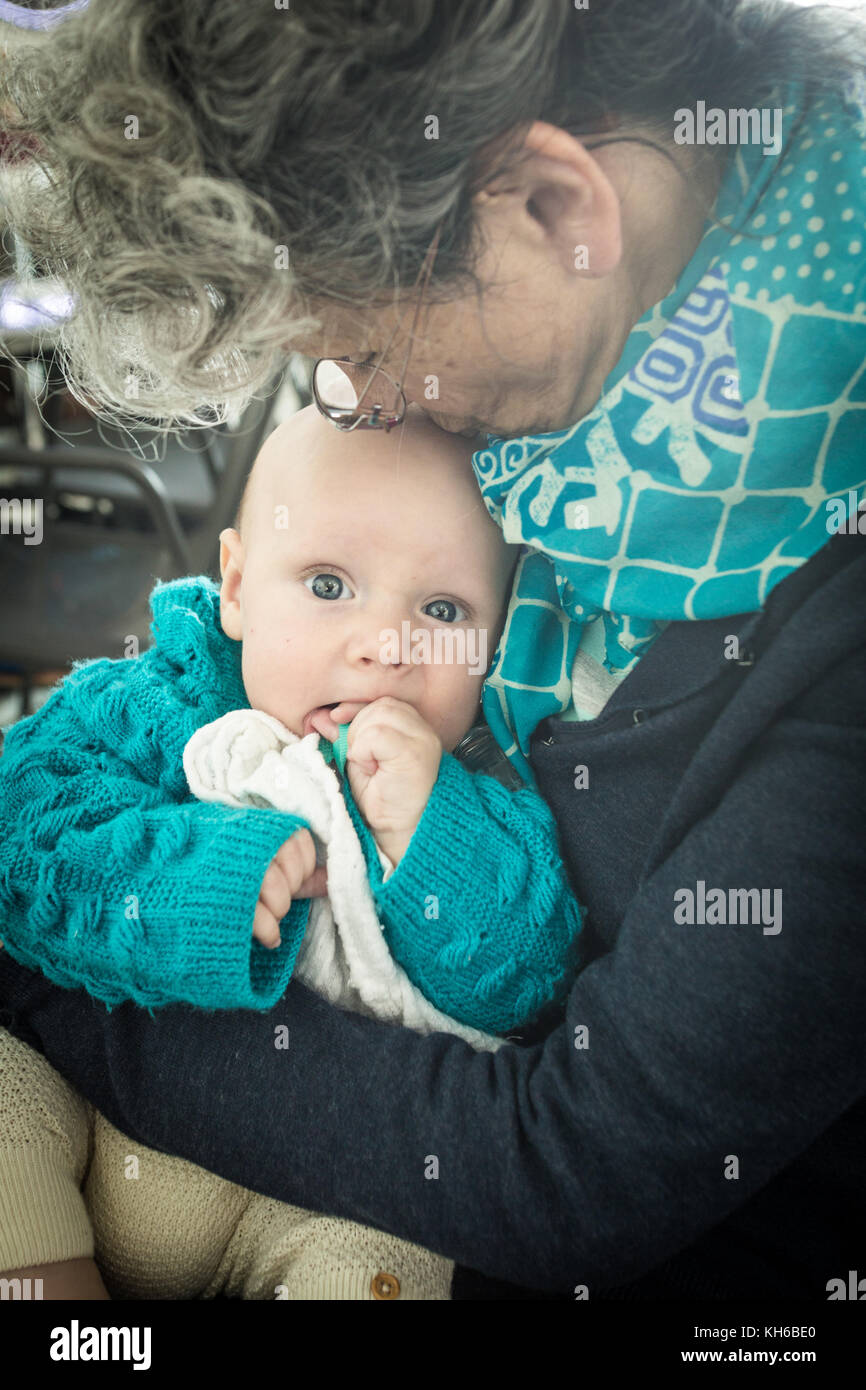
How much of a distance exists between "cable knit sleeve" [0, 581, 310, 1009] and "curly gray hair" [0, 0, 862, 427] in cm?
37

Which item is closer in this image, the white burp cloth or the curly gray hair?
the curly gray hair

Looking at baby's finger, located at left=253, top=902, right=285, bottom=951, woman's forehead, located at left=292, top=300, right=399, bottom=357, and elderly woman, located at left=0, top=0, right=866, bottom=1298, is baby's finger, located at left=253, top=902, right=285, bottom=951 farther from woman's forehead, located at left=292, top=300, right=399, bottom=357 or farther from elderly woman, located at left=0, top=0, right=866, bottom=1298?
woman's forehead, located at left=292, top=300, right=399, bottom=357

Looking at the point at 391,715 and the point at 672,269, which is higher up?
the point at 672,269

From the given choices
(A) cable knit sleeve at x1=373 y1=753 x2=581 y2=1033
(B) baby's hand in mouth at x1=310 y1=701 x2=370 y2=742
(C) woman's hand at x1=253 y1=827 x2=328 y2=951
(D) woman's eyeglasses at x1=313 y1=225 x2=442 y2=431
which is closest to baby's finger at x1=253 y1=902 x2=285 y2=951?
(C) woman's hand at x1=253 y1=827 x2=328 y2=951

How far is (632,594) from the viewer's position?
88cm

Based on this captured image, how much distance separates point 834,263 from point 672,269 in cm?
13

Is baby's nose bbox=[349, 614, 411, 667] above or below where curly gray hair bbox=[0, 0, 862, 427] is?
below

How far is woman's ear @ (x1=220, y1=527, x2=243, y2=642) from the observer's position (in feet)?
3.69

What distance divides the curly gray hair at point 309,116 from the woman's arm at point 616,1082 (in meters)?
0.44

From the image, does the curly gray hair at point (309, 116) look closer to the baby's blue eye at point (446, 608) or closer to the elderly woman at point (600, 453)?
the elderly woman at point (600, 453)

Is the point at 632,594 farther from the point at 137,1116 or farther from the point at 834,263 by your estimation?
the point at 137,1116

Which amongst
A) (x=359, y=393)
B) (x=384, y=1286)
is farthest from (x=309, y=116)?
(x=384, y=1286)

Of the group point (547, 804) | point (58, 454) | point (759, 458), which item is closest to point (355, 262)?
point (759, 458)
